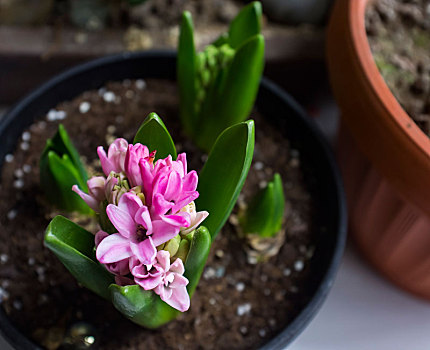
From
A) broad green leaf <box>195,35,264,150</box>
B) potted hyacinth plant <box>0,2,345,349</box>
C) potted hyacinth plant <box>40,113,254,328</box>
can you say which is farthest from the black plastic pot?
potted hyacinth plant <box>40,113,254,328</box>

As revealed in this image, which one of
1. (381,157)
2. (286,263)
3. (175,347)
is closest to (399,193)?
(381,157)

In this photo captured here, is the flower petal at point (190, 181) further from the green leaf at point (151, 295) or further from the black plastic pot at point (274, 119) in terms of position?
the black plastic pot at point (274, 119)

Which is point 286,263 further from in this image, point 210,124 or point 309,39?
point 309,39

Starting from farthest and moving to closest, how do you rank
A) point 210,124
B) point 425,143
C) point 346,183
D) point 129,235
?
1. point 346,183
2. point 210,124
3. point 425,143
4. point 129,235

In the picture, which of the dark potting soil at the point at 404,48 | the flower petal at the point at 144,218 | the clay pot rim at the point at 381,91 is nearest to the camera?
the flower petal at the point at 144,218

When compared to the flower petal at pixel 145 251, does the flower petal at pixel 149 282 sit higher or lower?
lower

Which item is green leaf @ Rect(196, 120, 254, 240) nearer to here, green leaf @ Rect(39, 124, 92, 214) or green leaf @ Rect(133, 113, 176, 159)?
green leaf @ Rect(133, 113, 176, 159)

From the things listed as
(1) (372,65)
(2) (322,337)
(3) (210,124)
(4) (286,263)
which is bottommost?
(2) (322,337)

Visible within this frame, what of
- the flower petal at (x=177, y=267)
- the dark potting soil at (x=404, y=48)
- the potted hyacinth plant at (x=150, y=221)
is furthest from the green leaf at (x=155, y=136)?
the dark potting soil at (x=404, y=48)
